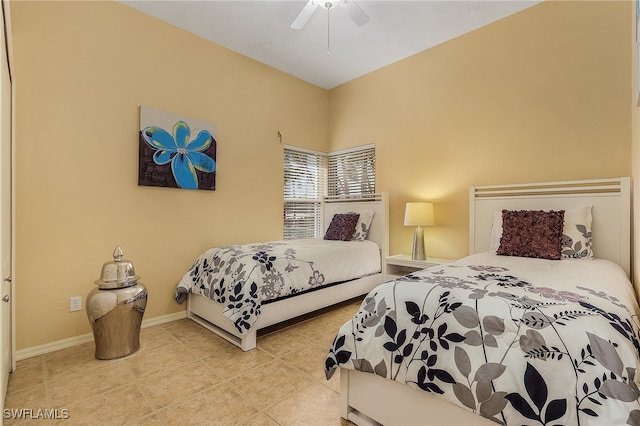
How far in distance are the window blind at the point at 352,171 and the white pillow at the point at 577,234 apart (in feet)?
7.22

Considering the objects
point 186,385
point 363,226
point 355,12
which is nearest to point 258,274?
point 186,385

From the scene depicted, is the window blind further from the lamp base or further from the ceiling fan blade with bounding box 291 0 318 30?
the ceiling fan blade with bounding box 291 0 318 30

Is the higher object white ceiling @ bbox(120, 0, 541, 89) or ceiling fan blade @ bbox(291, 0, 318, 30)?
white ceiling @ bbox(120, 0, 541, 89)

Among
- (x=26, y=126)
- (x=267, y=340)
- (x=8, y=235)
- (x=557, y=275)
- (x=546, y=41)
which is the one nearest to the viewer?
(x=557, y=275)

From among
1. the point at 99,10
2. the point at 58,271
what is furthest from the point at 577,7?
the point at 58,271

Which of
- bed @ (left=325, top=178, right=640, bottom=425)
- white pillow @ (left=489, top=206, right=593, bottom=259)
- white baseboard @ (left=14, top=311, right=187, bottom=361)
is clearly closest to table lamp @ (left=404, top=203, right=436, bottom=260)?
white pillow @ (left=489, top=206, right=593, bottom=259)

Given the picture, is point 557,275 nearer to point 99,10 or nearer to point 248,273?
point 248,273

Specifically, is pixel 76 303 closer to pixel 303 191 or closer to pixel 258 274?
pixel 258 274

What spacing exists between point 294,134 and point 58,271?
297cm

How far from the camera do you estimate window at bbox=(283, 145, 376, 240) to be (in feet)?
13.9

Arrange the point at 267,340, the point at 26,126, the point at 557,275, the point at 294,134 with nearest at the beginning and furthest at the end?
the point at 557,275 < the point at 26,126 < the point at 267,340 < the point at 294,134

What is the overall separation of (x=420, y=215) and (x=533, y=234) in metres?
1.09

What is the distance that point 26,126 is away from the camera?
230 cm

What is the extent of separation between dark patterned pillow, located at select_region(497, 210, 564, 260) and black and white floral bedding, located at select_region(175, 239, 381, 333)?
1.48 meters
